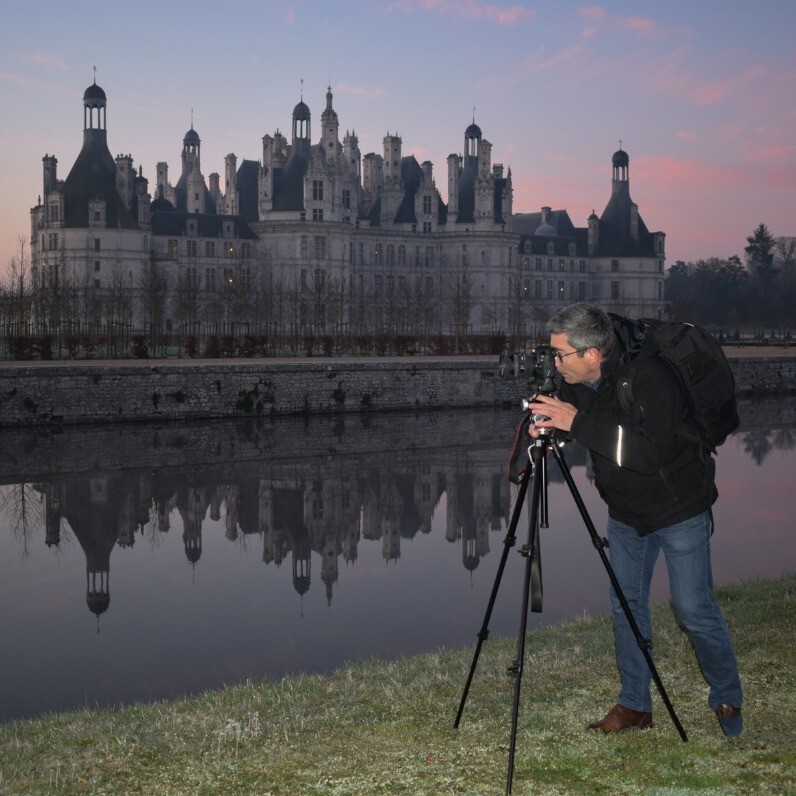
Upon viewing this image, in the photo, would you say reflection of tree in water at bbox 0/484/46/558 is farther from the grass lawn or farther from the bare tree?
the bare tree

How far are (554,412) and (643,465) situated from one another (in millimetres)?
371

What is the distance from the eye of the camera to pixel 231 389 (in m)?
25.2

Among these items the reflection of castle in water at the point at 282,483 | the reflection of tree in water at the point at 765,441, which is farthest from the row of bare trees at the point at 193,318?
the reflection of tree in water at the point at 765,441

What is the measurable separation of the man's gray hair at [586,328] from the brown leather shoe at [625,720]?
1479mm

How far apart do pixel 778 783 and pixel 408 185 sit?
234ft

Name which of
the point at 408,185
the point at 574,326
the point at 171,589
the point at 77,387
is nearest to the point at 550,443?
the point at 574,326

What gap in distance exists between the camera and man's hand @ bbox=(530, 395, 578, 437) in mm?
3689

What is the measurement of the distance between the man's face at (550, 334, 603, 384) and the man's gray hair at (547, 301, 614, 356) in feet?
0.06

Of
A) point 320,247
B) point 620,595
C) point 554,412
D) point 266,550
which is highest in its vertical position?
point 320,247

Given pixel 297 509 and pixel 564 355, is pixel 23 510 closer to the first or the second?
pixel 297 509

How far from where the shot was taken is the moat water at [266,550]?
28.0 ft

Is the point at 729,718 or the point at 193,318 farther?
the point at 193,318

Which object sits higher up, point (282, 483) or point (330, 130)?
point (330, 130)

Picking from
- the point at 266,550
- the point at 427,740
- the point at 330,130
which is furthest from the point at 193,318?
the point at 427,740
